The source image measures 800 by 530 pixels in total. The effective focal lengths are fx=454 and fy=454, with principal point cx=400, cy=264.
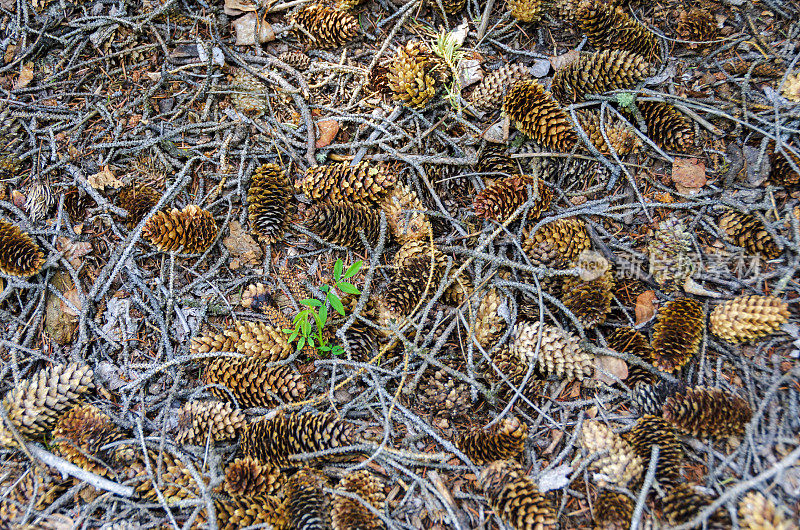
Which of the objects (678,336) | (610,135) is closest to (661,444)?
(678,336)

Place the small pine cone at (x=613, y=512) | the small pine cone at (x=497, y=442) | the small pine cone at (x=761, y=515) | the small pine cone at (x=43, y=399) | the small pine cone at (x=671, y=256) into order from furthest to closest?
the small pine cone at (x=671, y=256)
the small pine cone at (x=43, y=399)
the small pine cone at (x=497, y=442)
the small pine cone at (x=613, y=512)
the small pine cone at (x=761, y=515)

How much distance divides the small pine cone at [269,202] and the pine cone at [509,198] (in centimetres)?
79

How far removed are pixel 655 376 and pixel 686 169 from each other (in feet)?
2.75

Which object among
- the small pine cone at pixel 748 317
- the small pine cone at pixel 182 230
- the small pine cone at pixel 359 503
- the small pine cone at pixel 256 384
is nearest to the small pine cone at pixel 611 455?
the small pine cone at pixel 748 317

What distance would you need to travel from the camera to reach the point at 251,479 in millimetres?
1520

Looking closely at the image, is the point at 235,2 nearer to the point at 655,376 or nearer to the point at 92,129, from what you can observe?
the point at 92,129

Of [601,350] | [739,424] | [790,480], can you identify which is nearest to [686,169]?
[601,350]

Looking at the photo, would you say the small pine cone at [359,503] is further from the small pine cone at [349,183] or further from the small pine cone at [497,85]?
the small pine cone at [497,85]

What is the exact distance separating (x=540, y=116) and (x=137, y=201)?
1.69 meters

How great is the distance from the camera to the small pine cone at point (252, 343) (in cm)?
175

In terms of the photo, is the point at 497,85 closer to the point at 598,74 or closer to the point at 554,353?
the point at 598,74

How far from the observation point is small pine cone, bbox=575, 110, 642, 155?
1834 mm

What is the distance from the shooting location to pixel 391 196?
6.09 ft

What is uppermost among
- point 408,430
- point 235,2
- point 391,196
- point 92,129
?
point 235,2
